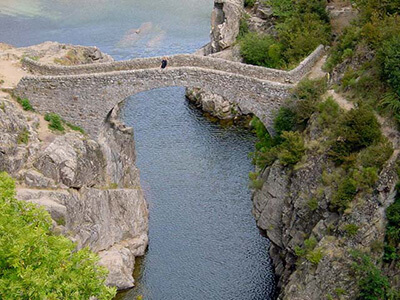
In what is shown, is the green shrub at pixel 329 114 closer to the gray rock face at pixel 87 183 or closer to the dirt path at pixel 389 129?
the dirt path at pixel 389 129

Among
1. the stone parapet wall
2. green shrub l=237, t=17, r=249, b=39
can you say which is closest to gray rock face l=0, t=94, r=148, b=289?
the stone parapet wall

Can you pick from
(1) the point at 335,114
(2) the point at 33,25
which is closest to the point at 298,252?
(1) the point at 335,114

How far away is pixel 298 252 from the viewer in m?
24.8

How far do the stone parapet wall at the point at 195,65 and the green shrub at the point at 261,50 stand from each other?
404cm

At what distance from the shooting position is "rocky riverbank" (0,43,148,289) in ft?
89.6

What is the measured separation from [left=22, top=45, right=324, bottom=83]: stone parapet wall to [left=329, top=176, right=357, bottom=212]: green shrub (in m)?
9.10

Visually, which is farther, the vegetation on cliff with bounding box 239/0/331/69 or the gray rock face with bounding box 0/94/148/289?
the vegetation on cliff with bounding box 239/0/331/69

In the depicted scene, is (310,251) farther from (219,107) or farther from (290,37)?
(219,107)

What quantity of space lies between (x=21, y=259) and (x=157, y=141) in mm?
28369

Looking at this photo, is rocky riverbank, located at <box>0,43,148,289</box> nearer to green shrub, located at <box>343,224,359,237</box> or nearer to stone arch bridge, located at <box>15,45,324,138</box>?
stone arch bridge, located at <box>15,45,324,138</box>

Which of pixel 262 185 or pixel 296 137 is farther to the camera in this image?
pixel 262 185

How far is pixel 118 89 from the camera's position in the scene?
31297 millimetres

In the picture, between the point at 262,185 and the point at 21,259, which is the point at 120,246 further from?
the point at 21,259

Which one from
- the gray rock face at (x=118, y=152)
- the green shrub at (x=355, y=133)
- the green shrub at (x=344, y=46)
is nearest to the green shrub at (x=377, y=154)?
the green shrub at (x=355, y=133)
